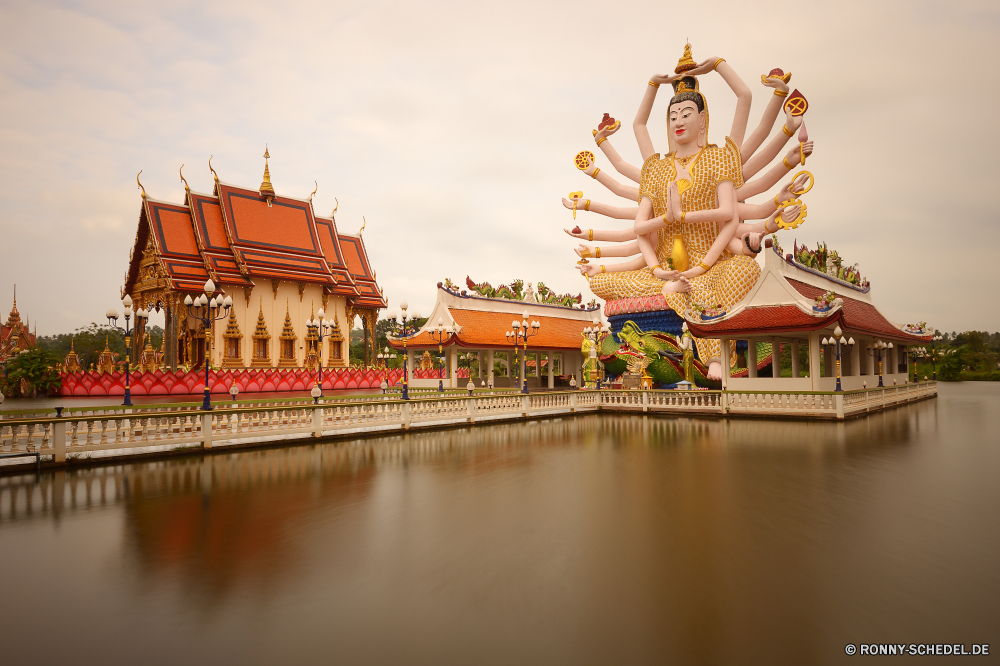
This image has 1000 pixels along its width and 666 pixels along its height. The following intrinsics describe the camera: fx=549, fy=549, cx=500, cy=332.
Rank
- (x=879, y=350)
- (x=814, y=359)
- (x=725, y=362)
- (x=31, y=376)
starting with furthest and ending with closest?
(x=879, y=350)
(x=31, y=376)
(x=725, y=362)
(x=814, y=359)

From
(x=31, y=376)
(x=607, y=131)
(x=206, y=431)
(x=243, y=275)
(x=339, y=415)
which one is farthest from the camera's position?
(x=607, y=131)

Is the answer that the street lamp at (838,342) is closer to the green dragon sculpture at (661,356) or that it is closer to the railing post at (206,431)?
the green dragon sculpture at (661,356)

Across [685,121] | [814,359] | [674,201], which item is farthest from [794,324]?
[685,121]

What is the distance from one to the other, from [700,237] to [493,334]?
1183 cm

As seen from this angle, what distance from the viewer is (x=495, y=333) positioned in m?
28.5

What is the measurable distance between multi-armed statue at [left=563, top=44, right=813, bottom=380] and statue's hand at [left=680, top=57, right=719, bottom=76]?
5 centimetres

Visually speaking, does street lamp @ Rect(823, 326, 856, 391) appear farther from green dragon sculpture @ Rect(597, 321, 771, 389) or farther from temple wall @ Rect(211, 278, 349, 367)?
temple wall @ Rect(211, 278, 349, 367)

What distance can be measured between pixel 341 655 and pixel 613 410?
1834 centimetres

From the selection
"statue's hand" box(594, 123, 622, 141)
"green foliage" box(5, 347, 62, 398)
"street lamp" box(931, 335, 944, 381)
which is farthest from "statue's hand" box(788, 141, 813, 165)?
"green foliage" box(5, 347, 62, 398)

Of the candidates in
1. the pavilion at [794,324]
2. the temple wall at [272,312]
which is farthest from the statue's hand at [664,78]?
the temple wall at [272,312]

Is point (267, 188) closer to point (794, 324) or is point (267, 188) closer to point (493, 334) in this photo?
point (493, 334)

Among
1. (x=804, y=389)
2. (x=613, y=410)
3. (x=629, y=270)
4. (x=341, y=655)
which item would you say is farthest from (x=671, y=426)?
(x=629, y=270)

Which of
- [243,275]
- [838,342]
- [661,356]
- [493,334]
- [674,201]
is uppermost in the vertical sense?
[674,201]

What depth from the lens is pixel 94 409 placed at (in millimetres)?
15609
